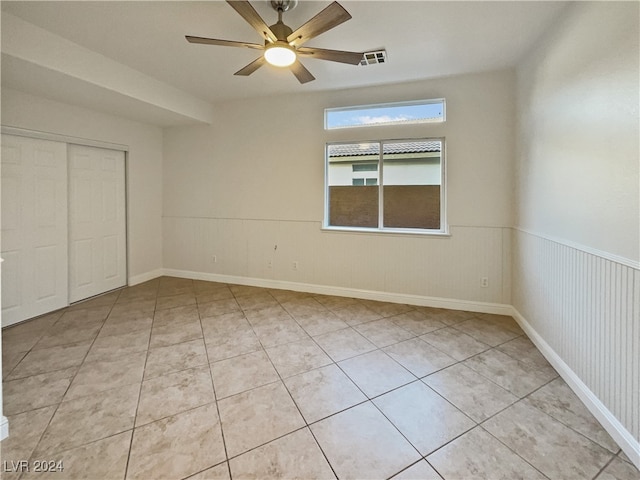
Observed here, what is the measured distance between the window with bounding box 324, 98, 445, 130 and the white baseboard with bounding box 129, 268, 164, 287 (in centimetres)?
385

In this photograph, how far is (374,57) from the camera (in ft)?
10.0

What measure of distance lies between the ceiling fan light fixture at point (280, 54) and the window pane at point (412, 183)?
201 centimetres

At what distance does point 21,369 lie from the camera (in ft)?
7.56

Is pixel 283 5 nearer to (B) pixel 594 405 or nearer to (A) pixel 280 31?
(A) pixel 280 31

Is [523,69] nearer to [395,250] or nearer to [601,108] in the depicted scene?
[601,108]

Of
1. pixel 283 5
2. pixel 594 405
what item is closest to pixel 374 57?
pixel 283 5

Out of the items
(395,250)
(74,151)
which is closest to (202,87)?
(74,151)

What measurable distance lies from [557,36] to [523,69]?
0.72 metres

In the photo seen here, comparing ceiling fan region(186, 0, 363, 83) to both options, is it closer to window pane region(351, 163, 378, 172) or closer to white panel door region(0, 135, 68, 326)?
window pane region(351, 163, 378, 172)

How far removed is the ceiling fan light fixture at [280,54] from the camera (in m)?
2.20

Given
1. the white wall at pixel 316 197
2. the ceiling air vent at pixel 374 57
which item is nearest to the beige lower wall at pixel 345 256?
the white wall at pixel 316 197

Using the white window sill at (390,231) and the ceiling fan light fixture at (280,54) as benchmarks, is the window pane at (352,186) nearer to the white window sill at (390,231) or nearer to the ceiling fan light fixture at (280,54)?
the white window sill at (390,231)

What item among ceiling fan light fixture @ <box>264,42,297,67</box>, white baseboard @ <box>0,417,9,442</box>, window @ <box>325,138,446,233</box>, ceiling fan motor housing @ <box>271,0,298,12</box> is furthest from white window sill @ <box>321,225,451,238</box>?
white baseboard @ <box>0,417,9,442</box>

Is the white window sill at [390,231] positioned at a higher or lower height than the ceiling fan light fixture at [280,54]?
lower
